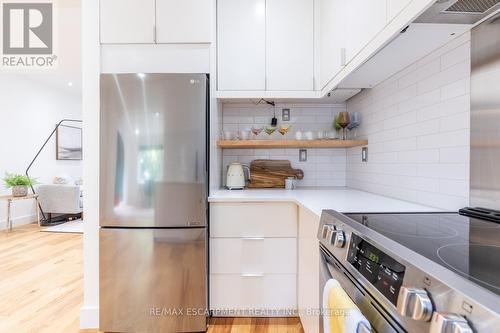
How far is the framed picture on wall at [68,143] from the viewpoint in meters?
5.78

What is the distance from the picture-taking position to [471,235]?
85cm

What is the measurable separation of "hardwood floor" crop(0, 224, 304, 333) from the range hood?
1.77 meters

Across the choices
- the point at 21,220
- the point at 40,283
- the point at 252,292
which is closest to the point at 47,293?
the point at 40,283

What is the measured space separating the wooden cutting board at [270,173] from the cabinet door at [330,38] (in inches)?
28.7

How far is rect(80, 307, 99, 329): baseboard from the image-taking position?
1837 mm

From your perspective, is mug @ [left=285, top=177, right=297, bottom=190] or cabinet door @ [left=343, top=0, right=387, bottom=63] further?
mug @ [left=285, top=177, right=297, bottom=190]

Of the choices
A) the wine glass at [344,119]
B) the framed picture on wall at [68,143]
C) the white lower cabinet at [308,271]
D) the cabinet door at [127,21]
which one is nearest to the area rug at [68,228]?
the framed picture on wall at [68,143]

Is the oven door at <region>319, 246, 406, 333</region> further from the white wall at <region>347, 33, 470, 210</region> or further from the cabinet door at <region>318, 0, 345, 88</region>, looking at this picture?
the cabinet door at <region>318, 0, 345, 88</region>

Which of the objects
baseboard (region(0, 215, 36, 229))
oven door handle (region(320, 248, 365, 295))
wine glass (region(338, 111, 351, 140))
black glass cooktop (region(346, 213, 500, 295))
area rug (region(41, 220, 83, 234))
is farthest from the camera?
baseboard (region(0, 215, 36, 229))

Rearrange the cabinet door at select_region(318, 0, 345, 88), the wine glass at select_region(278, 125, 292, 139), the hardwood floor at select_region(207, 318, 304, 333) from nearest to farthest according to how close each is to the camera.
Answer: the cabinet door at select_region(318, 0, 345, 88) → the hardwood floor at select_region(207, 318, 304, 333) → the wine glass at select_region(278, 125, 292, 139)

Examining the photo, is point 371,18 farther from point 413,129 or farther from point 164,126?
point 164,126

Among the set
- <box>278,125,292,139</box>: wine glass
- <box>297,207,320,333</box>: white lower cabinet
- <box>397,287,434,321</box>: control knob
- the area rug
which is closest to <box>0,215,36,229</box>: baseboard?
the area rug

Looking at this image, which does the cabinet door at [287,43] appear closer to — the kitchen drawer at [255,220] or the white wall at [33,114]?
the kitchen drawer at [255,220]

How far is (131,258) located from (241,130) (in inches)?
51.0
